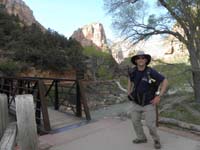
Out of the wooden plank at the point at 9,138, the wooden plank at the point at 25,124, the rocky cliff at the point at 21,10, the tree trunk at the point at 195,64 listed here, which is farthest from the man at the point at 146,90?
the rocky cliff at the point at 21,10

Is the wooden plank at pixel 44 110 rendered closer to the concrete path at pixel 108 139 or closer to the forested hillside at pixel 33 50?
the concrete path at pixel 108 139

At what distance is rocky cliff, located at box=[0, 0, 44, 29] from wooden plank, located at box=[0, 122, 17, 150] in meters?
27.8

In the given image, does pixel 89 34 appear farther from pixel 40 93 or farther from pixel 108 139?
pixel 108 139

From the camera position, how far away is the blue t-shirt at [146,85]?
420cm

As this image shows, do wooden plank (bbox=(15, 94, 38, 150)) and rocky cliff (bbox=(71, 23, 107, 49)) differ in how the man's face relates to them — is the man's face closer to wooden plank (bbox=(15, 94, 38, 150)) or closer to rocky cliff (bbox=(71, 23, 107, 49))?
wooden plank (bbox=(15, 94, 38, 150))

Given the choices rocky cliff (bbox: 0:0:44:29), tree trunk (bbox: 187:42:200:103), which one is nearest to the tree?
tree trunk (bbox: 187:42:200:103)

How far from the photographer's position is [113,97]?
16.0 metres

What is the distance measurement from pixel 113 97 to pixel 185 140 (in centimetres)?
1117

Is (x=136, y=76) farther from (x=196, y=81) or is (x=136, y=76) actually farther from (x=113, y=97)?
(x=113, y=97)

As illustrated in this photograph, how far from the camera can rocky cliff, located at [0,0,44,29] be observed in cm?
3165

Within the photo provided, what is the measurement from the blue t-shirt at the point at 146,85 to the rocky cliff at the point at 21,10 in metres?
28.7

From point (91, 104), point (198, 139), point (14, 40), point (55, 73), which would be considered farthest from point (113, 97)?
point (198, 139)

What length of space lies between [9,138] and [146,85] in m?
2.28

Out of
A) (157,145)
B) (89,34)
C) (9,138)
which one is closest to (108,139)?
(157,145)
